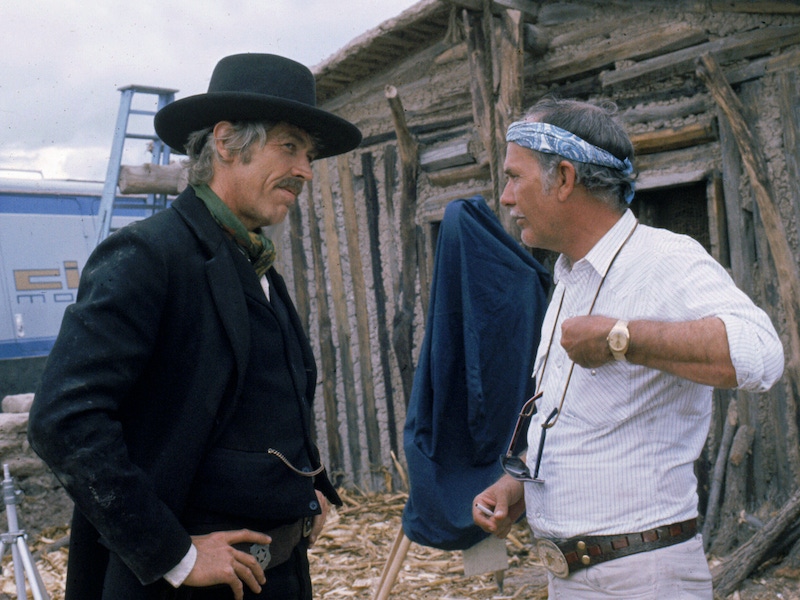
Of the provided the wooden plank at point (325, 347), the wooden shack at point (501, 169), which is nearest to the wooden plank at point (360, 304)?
the wooden shack at point (501, 169)

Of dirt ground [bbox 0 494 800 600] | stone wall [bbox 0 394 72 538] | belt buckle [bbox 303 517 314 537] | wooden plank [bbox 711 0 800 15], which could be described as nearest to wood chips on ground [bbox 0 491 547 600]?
dirt ground [bbox 0 494 800 600]

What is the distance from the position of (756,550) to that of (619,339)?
3209 mm

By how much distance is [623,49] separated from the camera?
5242 mm

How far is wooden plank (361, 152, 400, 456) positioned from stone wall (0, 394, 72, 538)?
2.85 meters

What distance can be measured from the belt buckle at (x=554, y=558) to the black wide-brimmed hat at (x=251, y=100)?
1.33 metres

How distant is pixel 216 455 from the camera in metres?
2.00

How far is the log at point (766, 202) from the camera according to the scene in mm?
4504

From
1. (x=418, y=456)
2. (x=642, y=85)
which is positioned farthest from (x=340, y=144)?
(x=642, y=85)

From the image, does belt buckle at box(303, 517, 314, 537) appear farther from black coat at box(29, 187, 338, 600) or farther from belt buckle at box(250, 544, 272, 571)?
black coat at box(29, 187, 338, 600)

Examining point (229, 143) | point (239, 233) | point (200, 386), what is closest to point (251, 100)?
point (229, 143)

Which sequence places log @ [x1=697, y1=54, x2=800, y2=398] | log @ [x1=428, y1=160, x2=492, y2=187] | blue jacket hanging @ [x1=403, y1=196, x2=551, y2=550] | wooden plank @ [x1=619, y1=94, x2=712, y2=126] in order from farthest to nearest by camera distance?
log @ [x1=428, y1=160, x2=492, y2=187] < wooden plank @ [x1=619, y1=94, x2=712, y2=126] < log @ [x1=697, y1=54, x2=800, y2=398] < blue jacket hanging @ [x1=403, y1=196, x2=551, y2=550]

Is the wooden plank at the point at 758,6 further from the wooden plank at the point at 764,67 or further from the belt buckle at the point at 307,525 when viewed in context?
the belt buckle at the point at 307,525

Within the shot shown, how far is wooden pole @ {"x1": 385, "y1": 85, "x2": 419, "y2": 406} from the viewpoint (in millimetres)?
6434

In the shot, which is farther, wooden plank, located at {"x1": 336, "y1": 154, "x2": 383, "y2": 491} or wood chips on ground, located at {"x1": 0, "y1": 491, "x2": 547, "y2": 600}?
wooden plank, located at {"x1": 336, "y1": 154, "x2": 383, "y2": 491}
